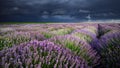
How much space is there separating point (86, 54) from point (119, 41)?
1.04 m

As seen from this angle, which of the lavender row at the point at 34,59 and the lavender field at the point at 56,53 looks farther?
the lavender field at the point at 56,53

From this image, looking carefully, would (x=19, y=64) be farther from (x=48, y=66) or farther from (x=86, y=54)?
(x=86, y=54)

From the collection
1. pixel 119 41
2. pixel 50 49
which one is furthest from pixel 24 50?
pixel 119 41

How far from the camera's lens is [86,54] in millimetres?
3984

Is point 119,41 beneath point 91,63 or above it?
above

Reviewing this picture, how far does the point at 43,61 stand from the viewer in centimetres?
230

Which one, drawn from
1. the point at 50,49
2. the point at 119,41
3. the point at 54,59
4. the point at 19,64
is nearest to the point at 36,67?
the point at 19,64

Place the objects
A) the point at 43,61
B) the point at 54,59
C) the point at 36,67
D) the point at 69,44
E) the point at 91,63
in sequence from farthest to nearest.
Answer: the point at 69,44 → the point at 91,63 → the point at 54,59 → the point at 43,61 → the point at 36,67

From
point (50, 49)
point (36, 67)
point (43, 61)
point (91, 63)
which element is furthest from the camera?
point (91, 63)

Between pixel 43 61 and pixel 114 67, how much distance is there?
1.99 meters

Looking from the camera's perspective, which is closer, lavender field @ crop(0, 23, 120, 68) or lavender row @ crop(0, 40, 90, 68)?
lavender row @ crop(0, 40, 90, 68)

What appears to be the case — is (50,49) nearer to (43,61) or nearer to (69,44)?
(43,61)

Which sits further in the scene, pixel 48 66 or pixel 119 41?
pixel 119 41

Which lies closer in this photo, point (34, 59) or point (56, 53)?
point (34, 59)
